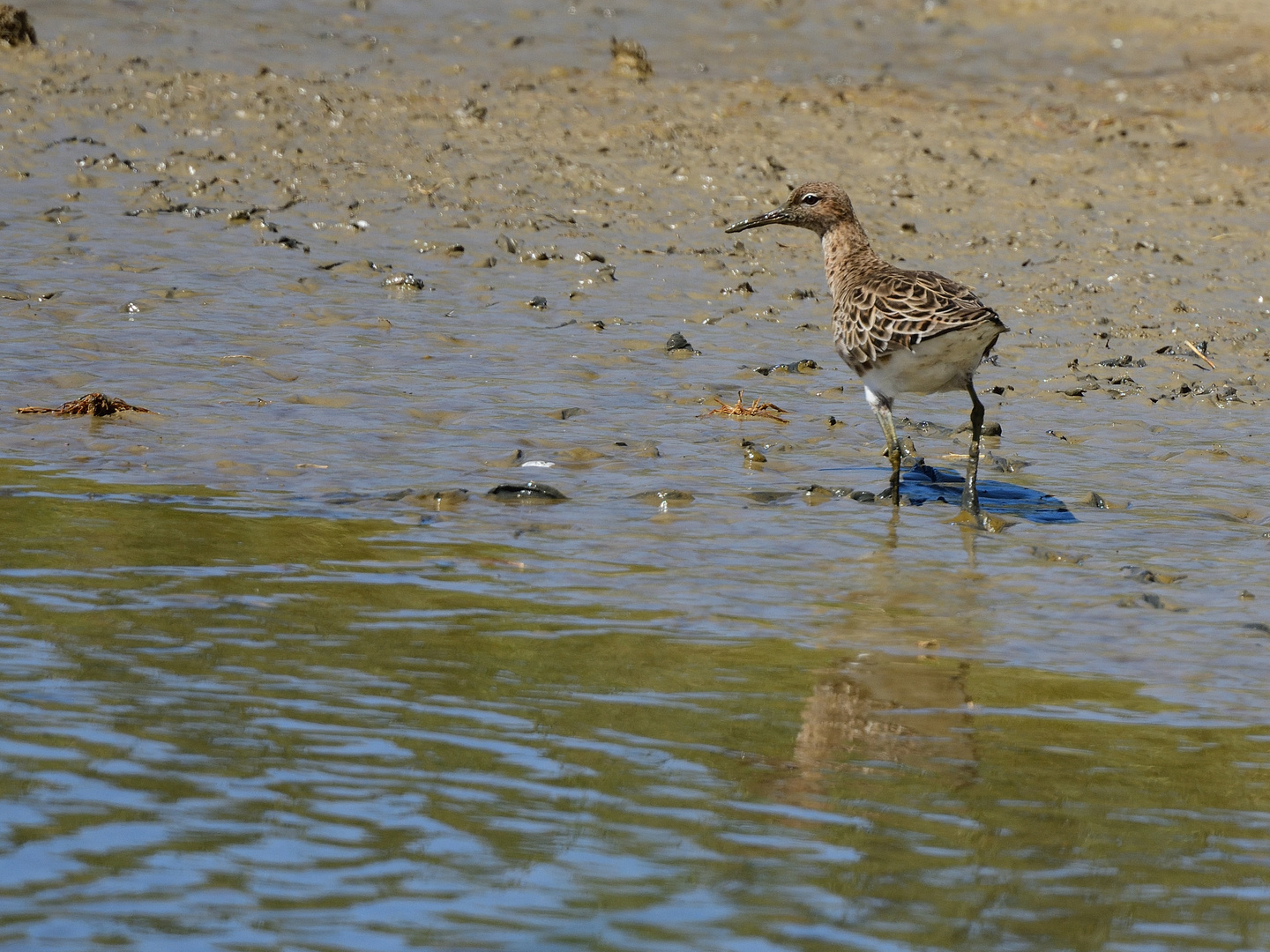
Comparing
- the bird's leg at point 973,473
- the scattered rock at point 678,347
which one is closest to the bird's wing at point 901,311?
the bird's leg at point 973,473

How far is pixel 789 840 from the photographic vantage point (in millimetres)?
4496

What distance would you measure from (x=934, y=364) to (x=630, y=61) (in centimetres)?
998

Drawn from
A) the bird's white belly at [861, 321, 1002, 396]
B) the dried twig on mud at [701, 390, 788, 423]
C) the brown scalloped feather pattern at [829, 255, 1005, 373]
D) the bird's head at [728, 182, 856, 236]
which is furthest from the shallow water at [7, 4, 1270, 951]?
the bird's head at [728, 182, 856, 236]

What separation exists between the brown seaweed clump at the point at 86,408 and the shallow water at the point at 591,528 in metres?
0.11

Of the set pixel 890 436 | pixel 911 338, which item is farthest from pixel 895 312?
pixel 890 436

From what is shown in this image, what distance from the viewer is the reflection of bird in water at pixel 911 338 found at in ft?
26.0

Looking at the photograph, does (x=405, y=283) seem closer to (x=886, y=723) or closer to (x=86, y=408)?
(x=86, y=408)

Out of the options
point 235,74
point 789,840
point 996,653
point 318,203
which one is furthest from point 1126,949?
point 235,74

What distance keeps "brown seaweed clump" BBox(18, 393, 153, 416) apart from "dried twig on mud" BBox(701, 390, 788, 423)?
10.7ft

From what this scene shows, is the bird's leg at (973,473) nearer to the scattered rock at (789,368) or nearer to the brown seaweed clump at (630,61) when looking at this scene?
the scattered rock at (789,368)

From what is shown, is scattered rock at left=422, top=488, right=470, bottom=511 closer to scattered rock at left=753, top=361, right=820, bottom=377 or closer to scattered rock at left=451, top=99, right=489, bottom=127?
scattered rock at left=753, top=361, right=820, bottom=377

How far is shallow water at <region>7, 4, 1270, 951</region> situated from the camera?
4305 mm

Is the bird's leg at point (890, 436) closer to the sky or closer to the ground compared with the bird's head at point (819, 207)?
closer to the ground

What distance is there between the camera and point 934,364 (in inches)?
324
